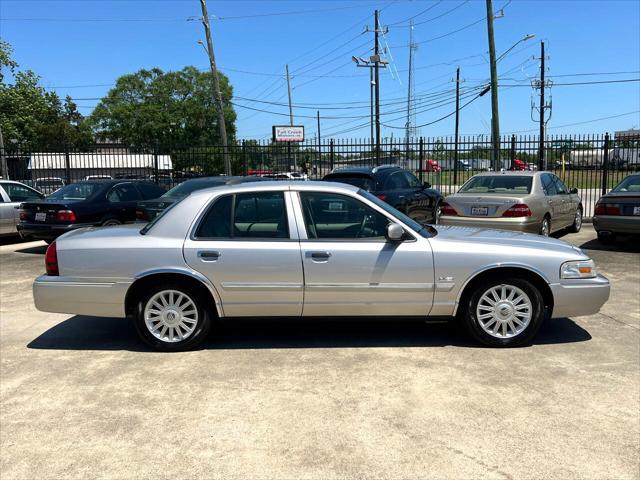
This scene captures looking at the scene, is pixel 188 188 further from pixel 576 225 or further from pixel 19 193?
pixel 576 225

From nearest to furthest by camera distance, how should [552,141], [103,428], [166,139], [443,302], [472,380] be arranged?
[103,428], [472,380], [443,302], [552,141], [166,139]

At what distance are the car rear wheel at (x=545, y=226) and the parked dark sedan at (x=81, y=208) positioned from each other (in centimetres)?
807

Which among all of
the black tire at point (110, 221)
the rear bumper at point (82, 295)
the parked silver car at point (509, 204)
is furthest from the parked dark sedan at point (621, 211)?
the black tire at point (110, 221)

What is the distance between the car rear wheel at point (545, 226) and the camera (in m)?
10.2

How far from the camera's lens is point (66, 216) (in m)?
10.5

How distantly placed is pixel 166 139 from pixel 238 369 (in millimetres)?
57560

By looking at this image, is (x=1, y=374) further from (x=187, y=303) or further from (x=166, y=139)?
(x=166, y=139)

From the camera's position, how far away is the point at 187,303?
4.96 metres

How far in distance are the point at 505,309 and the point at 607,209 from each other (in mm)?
6694

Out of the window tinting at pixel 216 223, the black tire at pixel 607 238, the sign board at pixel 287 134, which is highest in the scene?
the sign board at pixel 287 134

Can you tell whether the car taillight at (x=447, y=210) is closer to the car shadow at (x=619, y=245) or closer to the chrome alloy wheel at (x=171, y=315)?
the car shadow at (x=619, y=245)

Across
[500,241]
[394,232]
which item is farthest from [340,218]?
[500,241]

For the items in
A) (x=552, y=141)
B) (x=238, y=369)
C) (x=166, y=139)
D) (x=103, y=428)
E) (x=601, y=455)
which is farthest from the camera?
(x=166, y=139)

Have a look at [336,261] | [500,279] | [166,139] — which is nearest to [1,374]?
[336,261]
